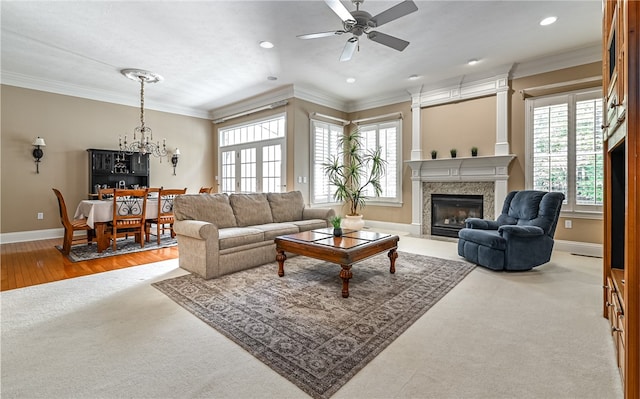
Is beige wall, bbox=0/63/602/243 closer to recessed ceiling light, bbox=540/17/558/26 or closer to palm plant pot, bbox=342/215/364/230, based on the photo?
palm plant pot, bbox=342/215/364/230

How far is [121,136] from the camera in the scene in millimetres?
6609

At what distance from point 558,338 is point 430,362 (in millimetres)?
1050

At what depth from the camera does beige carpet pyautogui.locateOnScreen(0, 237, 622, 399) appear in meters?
1.59

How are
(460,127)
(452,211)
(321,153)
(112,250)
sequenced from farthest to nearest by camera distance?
(321,153), (452,211), (460,127), (112,250)

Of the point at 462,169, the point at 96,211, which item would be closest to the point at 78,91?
the point at 96,211

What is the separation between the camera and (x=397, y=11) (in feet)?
9.21

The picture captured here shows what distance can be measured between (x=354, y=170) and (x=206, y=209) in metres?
3.64

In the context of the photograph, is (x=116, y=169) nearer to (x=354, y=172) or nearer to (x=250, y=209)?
(x=250, y=209)

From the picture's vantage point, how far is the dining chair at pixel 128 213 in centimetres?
468

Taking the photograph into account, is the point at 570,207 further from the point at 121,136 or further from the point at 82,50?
the point at 121,136

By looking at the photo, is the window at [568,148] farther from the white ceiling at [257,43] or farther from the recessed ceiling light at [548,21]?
the recessed ceiling light at [548,21]

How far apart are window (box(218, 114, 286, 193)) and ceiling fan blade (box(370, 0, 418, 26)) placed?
3.65 m

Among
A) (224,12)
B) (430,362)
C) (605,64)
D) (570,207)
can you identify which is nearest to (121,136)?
(224,12)

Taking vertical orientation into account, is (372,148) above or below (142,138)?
below
